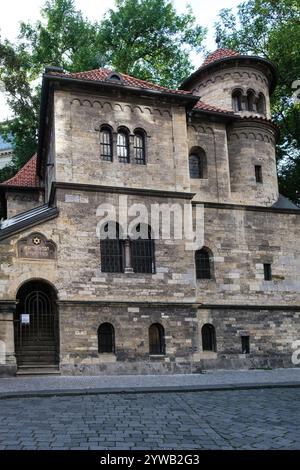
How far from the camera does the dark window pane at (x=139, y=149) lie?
21.5m

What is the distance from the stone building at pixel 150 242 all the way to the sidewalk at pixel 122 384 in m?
1.30

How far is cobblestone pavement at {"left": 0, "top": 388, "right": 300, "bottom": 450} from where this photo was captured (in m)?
7.51

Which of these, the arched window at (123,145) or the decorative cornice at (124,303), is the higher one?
the arched window at (123,145)

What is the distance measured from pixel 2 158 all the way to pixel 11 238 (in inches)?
1860

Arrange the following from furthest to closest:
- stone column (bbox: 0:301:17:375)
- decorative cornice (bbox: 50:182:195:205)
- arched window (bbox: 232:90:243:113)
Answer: arched window (bbox: 232:90:243:113)
decorative cornice (bbox: 50:182:195:205)
stone column (bbox: 0:301:17:375)

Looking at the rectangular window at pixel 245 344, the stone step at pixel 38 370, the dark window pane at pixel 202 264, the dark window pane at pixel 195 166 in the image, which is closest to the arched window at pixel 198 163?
the dark window pane at pixel 195 166

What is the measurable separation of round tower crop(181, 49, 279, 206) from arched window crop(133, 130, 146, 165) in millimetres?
4766

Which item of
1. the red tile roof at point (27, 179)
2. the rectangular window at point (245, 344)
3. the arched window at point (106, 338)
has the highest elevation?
the red tile roof at point (27, 179)

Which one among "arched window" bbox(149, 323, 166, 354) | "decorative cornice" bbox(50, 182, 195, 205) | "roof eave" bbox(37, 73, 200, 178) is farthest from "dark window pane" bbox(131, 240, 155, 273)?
"roof eave" bbox(37, 73, 200, 178)

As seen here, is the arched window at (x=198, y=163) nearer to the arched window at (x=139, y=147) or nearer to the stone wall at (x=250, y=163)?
the stone wall at (x=250, y=163)

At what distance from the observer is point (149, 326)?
19.8 m

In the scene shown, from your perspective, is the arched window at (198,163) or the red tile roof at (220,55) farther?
the red tile roof at (220,55)

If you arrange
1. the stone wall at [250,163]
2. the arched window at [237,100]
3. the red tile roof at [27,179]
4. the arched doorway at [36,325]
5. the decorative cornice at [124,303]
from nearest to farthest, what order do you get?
the decorative cornice at [124,303] → the arched doorway at [36,325] → the stone wall at [250,163] → the arched window at [237,100] → the red tile roof at [27,179]

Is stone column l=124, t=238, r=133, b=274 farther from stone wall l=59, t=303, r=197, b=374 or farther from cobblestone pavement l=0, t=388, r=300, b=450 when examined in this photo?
cobblestone pavement l=0, t=388, r=300, b=450
